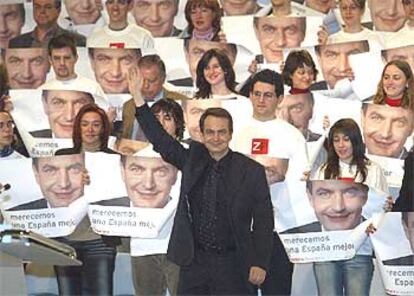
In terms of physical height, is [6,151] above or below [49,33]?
below

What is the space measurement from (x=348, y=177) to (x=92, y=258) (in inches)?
52.4

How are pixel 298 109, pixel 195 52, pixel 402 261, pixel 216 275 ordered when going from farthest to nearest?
pixel 195 52, pixel 298 109, pixel 402 261, pixel 216 275

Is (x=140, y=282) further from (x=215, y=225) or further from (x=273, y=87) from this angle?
(x=273, y=87)

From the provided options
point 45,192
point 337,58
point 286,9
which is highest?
point 286,9

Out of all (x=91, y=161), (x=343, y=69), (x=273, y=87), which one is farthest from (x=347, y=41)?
(x=91, y=161)

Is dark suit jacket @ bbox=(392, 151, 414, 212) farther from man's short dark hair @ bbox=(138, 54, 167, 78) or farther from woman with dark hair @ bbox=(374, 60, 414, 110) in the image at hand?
man's short dark hair @ bbox=(138, 54, 167, 78)

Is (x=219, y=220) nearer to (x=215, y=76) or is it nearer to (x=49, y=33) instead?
(x=215, y=76)

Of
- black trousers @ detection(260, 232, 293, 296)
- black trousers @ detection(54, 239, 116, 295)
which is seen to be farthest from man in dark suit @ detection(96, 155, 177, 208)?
black trousers @ detection(260, 232, 293, 296)

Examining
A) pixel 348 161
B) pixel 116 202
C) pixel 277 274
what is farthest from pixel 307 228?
pixel 116 202

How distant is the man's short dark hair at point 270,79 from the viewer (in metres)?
3.74

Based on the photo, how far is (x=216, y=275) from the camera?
138 inches

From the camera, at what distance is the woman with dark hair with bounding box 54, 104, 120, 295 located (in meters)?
3.75

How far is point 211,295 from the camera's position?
3.53m

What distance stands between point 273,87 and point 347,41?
0.45 metres
